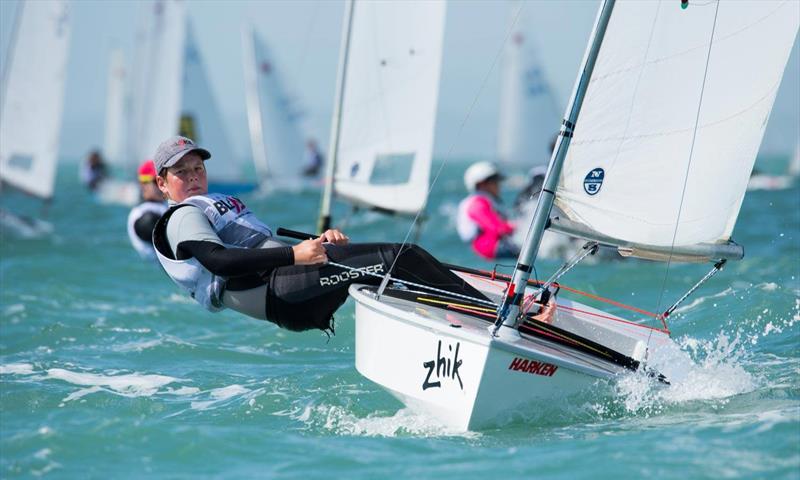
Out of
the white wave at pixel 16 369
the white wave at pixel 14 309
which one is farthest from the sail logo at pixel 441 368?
the white wave at pixel 14 309

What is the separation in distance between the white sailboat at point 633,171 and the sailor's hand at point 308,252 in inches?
10.8

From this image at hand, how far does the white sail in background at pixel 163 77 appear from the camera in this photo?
1930cm

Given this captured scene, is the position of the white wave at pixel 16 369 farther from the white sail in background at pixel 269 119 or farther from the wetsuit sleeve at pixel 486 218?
the white sail in background at pixel 269 119

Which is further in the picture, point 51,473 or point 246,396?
point 246,396

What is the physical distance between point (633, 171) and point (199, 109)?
17.6m

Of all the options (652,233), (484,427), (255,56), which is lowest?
(484,427)

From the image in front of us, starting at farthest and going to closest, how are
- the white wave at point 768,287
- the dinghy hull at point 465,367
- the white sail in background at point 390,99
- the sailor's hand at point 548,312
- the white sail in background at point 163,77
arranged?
the white sail in background at point 163,77 < the white sail in background at point 390,99 < the white wave at point 768,287 < the sailor's hand at point 548,312 < the dinghy hull at point 465,367

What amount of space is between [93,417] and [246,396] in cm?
80

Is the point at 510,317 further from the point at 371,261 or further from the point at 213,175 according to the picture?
the point at 213,175

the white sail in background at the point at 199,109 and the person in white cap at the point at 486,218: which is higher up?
the white sail in background at the point at 199,109

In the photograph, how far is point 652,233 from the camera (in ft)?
13.4

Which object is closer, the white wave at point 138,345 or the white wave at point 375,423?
the white wave at point 375,423

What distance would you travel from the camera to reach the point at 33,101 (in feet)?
42.5

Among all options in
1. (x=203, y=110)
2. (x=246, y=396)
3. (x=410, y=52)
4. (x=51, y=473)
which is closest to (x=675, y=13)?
(x=246, y=396)
